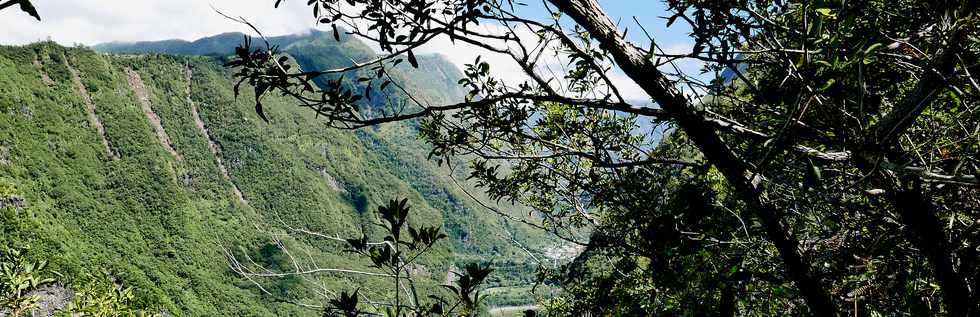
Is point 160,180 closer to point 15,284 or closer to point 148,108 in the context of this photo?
point 148,108

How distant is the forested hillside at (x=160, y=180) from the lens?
10656cm

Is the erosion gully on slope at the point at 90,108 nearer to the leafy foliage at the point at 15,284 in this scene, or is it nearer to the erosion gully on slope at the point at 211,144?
the erosion gully on slope at the point at 211,144

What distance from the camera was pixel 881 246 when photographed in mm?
2656

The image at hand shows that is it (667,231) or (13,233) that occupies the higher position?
(667,231)

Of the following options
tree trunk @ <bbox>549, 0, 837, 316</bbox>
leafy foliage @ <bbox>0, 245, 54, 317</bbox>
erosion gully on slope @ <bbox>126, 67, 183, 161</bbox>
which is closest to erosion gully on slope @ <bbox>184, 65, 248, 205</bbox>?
erosion gully on slope @ <bbox>126, 67, 183, 161</bbox>

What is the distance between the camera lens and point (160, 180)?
471ft

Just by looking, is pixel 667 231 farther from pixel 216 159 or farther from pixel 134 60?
pixel 134 60

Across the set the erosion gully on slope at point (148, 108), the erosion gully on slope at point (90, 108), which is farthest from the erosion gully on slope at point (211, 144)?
the erosion gully on slope at point (90, 108)

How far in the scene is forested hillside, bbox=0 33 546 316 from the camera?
106562 mm

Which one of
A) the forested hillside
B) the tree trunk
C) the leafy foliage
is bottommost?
the forested hillside

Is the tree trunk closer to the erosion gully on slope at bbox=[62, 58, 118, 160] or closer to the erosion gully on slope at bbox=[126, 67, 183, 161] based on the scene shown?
the erosion gully on slope at bbox=[62, 58, 118, 160]

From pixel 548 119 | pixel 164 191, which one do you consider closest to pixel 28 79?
pixel 164 191

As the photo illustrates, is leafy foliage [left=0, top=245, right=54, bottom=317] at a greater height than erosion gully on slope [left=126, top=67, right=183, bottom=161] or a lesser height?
greater

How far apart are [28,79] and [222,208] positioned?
49408mm
